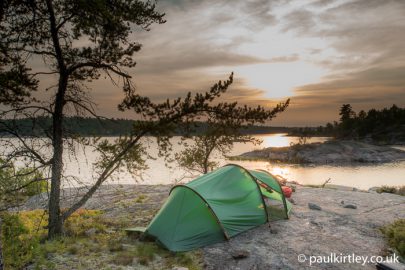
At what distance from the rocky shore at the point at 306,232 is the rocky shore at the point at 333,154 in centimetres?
6076

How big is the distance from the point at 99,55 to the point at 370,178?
54.6m

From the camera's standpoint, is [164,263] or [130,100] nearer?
[164,263]

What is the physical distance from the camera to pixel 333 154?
3162 inches

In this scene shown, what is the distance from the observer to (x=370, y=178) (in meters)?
54.9

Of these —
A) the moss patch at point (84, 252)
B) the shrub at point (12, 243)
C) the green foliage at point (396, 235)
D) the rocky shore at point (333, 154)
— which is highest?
the shrub at point (12, 243)

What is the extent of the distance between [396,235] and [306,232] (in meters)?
3.13

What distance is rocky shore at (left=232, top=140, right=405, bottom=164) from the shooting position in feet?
259

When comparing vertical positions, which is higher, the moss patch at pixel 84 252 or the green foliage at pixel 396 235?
the moss patch at pixel 84 252

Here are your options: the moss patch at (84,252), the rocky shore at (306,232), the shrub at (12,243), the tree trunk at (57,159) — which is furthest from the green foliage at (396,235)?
the tree trunk at (57,159)

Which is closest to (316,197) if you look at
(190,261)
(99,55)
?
(190,261)

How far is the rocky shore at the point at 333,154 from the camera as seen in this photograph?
259ft

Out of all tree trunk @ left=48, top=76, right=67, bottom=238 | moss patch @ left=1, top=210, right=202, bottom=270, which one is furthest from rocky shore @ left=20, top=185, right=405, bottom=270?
moss patch @ left=1, top=210, right=202, bottom=270

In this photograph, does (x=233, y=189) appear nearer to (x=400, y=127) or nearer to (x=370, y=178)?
(x=370, y=178)

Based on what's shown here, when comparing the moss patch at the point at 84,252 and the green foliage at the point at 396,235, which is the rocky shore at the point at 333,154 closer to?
the green foliage at the point at 396,235
